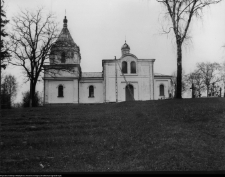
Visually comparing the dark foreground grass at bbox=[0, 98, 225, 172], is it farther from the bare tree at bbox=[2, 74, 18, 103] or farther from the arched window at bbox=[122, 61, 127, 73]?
the arched window at bbox=[122, 61, 127, 73]

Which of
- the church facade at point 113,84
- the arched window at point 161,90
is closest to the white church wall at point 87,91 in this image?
the church facade at point 113,84

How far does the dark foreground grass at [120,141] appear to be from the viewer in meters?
8.55

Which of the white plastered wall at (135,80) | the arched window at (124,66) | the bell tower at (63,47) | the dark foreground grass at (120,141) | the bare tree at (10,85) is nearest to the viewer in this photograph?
the dark foreground grass at (120,141)

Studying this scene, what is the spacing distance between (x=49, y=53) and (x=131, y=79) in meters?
13.0

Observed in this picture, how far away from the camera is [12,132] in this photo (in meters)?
14.0

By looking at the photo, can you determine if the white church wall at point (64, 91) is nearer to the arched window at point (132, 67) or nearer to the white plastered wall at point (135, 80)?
the white plastered wall at point (135, 80)

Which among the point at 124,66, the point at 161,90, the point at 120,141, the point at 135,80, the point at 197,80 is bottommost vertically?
the point at 120,141

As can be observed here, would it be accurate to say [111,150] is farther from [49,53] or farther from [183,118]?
[49,53]

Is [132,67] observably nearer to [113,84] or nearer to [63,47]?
[113,84]

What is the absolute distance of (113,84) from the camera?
1416 inches

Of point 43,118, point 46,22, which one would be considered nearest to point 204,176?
point 43,118

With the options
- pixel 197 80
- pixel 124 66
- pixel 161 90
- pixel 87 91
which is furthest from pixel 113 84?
pixel 197 80

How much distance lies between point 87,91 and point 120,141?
84.3 feet

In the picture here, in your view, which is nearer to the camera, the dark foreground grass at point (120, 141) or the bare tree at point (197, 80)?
the dark foreground grass at point (120, 141)
